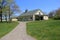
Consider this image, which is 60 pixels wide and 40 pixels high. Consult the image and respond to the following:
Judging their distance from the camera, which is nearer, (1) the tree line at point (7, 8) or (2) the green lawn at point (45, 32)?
(2) the green lawn at point (45, 32)

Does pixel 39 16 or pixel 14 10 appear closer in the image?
pixel 14 10

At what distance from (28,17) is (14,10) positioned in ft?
37.6

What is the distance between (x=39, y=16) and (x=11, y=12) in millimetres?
13324

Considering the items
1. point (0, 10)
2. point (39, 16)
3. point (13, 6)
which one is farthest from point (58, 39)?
point (39, 16)

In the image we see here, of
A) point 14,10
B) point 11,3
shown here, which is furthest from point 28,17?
point 11,3

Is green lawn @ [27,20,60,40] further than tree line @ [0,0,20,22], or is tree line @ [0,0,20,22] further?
tree line @ [0,0,20,22]

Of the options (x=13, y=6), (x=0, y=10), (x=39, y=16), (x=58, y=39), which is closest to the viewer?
(x=58, y=39)

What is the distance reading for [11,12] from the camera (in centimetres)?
6425

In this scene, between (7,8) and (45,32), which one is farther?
(7,8)

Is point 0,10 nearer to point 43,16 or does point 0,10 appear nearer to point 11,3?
point 11,3

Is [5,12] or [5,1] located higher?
[5,1]

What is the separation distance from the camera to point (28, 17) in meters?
74.9

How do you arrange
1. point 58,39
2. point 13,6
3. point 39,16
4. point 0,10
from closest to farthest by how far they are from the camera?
1. point 58,39
2. point 0,10
3. point 13,6
4. point 39,16

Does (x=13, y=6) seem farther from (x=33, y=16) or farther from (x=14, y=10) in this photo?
(x=33, y=16)
